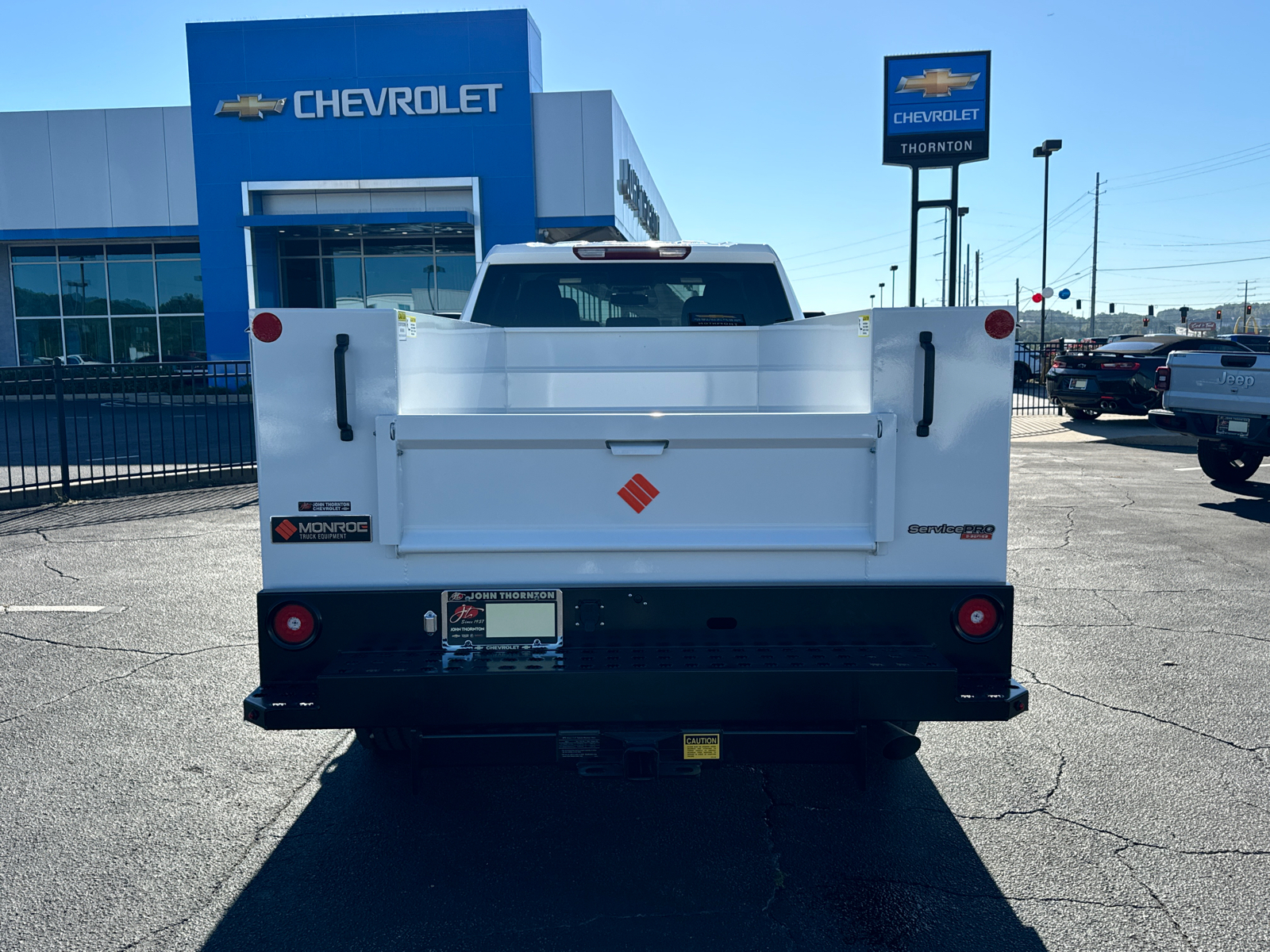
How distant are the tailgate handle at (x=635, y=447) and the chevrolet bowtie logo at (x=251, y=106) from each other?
2765 cm

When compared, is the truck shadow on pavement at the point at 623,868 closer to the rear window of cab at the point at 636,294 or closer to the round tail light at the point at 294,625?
the round tail light at the point at 294,625

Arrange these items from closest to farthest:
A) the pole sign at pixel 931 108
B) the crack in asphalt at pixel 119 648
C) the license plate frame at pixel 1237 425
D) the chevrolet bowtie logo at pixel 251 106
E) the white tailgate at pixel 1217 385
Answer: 1. the crack in asphalt at pixel 119 648
2. the white tailgate at pixel 1217 385
3. the license plate frame at pixel 1237 425
4. the pole sign at pixel 931 108
5. the chevrolet bowtie logo at pixel 251 106

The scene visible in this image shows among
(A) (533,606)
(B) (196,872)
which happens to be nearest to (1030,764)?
(A) (533,606)

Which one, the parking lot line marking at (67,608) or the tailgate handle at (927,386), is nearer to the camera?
the tailgate handle at (927,386)

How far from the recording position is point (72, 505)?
11.5 metres

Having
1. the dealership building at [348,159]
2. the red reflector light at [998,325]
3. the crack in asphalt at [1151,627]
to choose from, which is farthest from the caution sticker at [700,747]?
the dealership building at [348,159]

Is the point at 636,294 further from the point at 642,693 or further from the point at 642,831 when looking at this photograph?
the point at 642,693

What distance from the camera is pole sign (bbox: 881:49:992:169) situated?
19.7 metres

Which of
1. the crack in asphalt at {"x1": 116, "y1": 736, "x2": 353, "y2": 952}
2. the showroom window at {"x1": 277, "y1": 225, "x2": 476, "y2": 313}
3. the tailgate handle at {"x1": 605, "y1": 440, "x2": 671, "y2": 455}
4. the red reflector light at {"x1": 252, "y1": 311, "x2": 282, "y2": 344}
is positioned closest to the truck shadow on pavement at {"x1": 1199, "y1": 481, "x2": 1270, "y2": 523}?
the tailgate handle at {"x1": 605, "y1": 440, "x2": 671, "y2": 455}

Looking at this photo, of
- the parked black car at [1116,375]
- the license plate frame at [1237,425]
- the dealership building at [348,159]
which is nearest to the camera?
the license plate frame at [1237,425]

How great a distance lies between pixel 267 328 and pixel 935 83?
19.6 meters

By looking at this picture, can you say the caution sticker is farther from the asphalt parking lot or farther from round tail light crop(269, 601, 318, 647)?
round tail light crop(269, 601, 318, 647)

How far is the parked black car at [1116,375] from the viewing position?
19.0 m

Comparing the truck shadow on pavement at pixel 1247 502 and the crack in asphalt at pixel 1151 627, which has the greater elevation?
the truck shadow on pavement at pixel 1247 502
